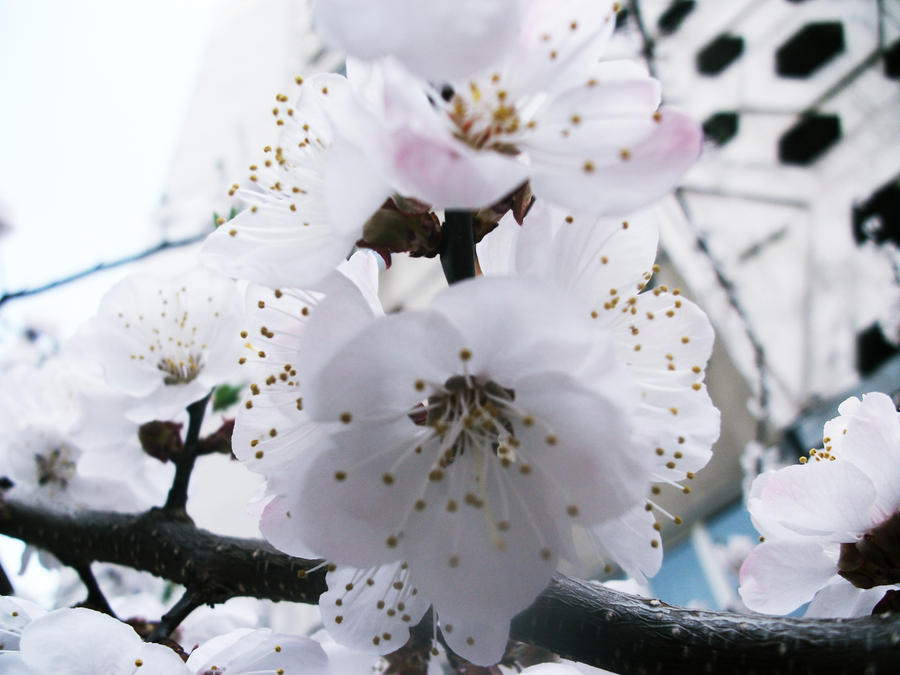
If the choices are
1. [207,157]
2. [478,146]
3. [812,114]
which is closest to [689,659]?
[478,146]

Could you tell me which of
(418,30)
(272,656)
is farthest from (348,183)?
(272,656)

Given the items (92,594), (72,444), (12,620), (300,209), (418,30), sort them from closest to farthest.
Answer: (418,30), (300,209), (12,620), (92,594), (72,444)

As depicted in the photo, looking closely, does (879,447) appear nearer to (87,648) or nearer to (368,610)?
(368,610)

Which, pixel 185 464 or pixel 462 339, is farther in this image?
pixel 185 464

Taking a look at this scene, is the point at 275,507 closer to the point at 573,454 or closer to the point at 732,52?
the point at 573,454

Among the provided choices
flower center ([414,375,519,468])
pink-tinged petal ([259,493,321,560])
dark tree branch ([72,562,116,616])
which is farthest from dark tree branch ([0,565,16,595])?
flower center ([414,375,519,468])

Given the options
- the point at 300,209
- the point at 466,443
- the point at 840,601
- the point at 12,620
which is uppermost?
the point at 300,209
